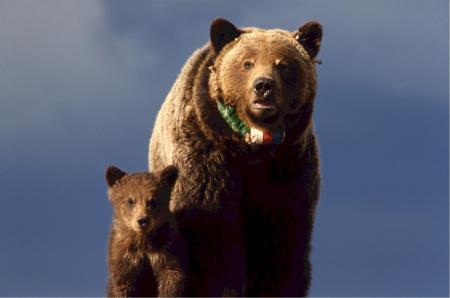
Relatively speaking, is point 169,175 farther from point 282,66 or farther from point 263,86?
point 282,66

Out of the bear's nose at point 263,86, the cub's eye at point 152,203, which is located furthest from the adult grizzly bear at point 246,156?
the cub's eye at point 152,203

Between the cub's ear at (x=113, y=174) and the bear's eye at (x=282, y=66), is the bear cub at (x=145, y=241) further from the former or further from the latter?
the bear's eye at (x=282, y=66)

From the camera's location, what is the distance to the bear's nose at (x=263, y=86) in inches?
493

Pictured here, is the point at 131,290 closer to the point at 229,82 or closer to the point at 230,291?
the point at 230,291

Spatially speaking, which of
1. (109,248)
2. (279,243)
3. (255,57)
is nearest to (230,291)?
(279,243)

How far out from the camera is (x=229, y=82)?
42.5 ft

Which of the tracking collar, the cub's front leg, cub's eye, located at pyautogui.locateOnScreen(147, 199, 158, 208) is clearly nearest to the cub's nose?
cub's eye, located at pyautogui.locateOnScreen(147, 199, 158, 208)

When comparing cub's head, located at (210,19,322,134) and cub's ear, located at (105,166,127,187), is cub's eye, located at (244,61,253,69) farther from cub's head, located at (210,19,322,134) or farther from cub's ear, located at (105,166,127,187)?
cub's ear, located at (105,166,127,187)

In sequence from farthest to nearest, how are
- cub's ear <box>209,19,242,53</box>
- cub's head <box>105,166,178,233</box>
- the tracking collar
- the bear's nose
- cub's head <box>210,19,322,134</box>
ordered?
cub's ear <box>209,19,242,53</box> < the tracking collar < cub's head <box>210,19,322,134</box> < the bear's nose < cub's head <box>105,166,178,233</box>

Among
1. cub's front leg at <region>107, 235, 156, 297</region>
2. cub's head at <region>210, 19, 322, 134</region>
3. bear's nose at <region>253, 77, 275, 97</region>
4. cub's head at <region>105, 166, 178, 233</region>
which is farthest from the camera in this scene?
cub's head at <region>210, 19, 322, 134</region>

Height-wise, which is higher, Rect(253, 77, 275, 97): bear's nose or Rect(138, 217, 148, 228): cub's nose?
Rect(253, 77, 275, 97): bear's nose

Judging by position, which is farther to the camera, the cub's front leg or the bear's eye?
the bear's eye

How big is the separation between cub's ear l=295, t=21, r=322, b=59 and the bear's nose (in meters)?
0.95

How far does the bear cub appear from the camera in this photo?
39.5ft
